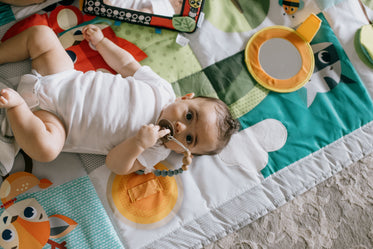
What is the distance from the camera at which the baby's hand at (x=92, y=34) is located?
1.04 meters

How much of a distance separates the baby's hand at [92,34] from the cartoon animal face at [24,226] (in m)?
0.52

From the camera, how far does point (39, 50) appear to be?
3.10 feet

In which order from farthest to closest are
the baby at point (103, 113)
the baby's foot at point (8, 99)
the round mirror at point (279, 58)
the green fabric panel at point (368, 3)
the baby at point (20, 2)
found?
1. the green fabric panel at point (368, 3)
2. the round mirror at point (279, 58)
3. the baby at point (20, 2)
4. the baby at point (103, 113)
5. the baby's foot at point (8, 99)

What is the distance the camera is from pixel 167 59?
1.11m

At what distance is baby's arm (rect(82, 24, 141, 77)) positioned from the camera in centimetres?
103

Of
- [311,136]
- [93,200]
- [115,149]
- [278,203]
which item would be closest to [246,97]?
[311,136]

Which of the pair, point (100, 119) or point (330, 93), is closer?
point (100, 119)

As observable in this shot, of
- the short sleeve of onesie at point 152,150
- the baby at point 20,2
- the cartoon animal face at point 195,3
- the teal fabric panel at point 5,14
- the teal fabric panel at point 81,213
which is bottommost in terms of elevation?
the teal fabric panel at point 81,213

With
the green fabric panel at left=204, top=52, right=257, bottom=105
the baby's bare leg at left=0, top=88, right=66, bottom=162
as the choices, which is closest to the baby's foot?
the baby's bare leg at left=0, top=88, right=66, bottom=162

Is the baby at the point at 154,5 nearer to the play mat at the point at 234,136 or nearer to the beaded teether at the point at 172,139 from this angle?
the play mat at the point at 234,136

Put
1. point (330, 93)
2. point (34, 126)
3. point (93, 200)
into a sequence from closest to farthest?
1. point (34, 126)
2. point (93, 200)
3. point (330, 93)

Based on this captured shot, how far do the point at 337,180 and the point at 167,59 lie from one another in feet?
2.40

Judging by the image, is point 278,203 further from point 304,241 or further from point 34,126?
point 34,126

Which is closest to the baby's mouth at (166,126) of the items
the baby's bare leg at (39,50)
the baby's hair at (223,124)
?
the baby's hair at (223,124)
